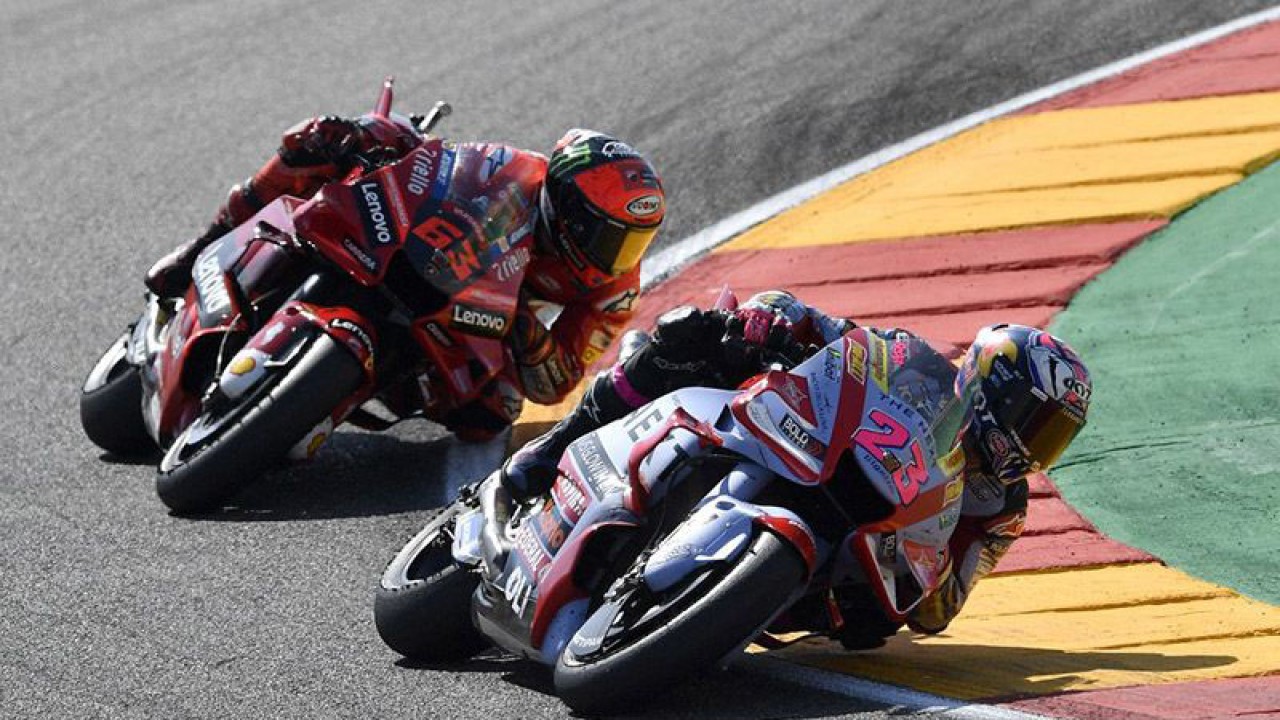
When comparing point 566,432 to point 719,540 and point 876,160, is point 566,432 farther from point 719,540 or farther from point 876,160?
point 876,160

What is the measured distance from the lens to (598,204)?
8.77 m

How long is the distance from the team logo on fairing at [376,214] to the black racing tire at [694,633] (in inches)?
119

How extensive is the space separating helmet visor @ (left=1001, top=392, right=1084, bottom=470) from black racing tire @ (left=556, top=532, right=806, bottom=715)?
976 millimetres

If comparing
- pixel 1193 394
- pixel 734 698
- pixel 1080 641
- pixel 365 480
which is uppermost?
pixel 734 698

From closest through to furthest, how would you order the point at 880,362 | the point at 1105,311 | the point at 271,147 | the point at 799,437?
the point at 799,437 < the point at 880,362 < the point at 1105,311 < the point at 271,147

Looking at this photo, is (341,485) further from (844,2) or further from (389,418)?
(844,2)

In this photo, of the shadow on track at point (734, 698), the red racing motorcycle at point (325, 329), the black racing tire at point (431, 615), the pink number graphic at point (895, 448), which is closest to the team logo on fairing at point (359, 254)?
the red racing motorcycle at point (325, 329)

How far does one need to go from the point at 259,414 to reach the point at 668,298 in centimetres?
295

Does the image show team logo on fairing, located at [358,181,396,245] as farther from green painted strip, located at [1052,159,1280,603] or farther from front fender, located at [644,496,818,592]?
front fender, located at [644,496,818,592]

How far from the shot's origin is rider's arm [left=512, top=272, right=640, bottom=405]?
9.11 meters

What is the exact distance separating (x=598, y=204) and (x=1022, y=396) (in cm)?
254

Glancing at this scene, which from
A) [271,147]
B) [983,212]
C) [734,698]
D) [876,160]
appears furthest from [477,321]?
[271,147]

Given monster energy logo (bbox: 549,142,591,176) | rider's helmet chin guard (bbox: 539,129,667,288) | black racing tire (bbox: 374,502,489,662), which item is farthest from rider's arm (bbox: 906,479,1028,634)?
monster energy logo (bbox: 549,142,591,176)

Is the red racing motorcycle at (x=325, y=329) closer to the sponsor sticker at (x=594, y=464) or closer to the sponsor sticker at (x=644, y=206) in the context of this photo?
the sponsor sticker at (x=644, y=206)
